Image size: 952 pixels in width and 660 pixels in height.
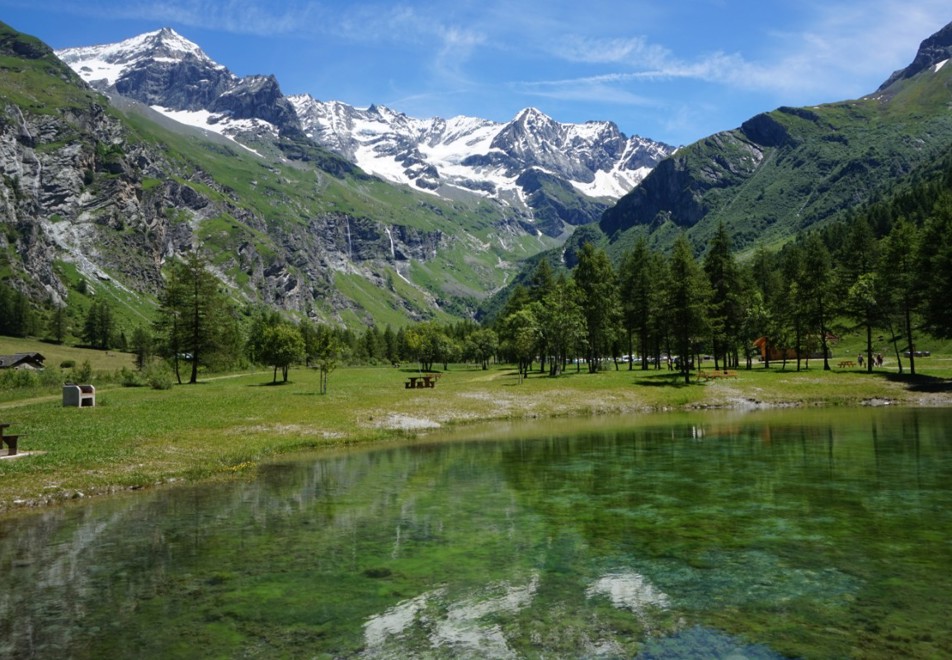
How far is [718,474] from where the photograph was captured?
88.6 feet

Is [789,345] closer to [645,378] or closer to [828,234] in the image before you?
[645,378]

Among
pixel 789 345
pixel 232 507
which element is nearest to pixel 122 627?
pixel 232 507

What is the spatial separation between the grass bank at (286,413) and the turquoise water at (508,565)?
12.9 feet

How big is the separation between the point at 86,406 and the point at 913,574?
5507 cm

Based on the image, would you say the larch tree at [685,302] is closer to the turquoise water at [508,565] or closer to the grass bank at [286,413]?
the grass bank at [286,413]

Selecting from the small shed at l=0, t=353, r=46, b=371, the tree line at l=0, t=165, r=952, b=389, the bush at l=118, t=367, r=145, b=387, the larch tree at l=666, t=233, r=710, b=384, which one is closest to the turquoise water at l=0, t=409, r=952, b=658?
the larch tree at l=666, t=233, r=710, b=384

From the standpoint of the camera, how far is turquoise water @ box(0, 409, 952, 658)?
1120cm

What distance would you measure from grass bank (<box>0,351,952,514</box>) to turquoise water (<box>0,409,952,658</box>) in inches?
154

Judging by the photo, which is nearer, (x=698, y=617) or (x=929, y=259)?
(x=698, y=617)

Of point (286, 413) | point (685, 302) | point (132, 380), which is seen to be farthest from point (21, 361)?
point (685, 302)

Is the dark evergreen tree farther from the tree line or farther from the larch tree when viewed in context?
the larch tree

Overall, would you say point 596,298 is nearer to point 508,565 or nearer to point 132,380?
point 132,380

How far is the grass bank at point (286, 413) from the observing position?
93.9ft

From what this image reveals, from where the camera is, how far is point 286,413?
164ft
